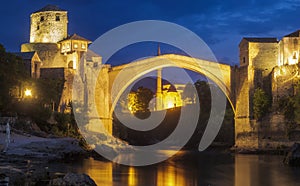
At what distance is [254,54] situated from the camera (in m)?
30.5

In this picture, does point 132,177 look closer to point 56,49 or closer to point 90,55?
point 90,55

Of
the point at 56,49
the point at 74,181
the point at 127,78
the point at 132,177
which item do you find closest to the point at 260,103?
the point at 127,78

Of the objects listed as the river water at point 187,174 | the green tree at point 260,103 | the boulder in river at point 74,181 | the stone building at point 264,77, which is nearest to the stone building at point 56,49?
the stone building at point 264,77

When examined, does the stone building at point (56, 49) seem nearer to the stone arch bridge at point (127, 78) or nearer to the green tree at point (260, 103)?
the stone arch bridge at point (127, 78)

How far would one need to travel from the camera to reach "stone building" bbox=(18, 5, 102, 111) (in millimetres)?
33188

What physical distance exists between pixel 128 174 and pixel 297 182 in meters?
5.69

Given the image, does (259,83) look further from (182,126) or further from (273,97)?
(182,126)

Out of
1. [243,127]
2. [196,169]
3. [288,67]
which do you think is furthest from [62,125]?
[288,67]

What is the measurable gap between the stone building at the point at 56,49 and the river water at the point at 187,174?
1363 cm

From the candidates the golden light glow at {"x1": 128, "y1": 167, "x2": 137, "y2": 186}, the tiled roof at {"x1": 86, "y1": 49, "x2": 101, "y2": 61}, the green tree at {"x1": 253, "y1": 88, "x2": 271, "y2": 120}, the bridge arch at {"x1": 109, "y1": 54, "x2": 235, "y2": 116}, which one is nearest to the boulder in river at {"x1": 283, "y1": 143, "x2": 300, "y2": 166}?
the golden light glow at {"x1": 128, "y1": 167, "x2": 137, "y2": 186}

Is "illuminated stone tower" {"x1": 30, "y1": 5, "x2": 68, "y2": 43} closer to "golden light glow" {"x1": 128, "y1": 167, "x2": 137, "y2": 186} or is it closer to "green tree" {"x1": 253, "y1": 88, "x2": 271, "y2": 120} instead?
"green tree" {"x1": 253, "y1": 88, "x2": 271, "y2": 120}

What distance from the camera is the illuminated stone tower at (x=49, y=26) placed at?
3850 centimetres

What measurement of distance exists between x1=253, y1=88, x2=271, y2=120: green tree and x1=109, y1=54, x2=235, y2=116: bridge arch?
288cm

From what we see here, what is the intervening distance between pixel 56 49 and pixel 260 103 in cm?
1663
